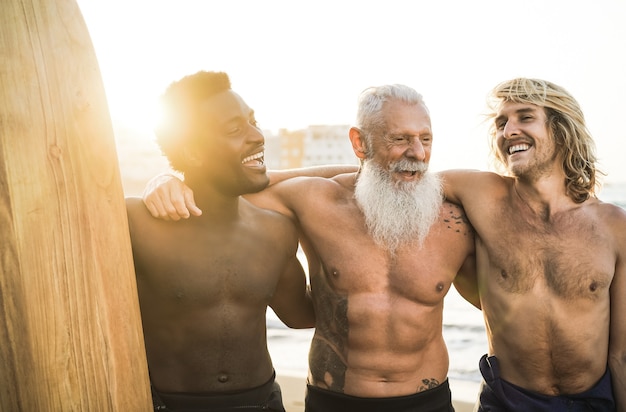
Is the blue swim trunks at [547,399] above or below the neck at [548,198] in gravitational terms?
below

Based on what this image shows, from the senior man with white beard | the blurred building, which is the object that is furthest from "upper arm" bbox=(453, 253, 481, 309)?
the blurred building

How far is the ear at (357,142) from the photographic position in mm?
3594

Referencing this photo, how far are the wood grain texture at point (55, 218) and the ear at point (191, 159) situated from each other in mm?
832

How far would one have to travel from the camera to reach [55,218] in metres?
2.00

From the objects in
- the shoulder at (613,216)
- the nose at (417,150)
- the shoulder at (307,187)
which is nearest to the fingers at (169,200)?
the shoulder at (307,187)

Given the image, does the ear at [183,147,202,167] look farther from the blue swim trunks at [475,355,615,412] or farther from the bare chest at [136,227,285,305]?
the blue swim trunks at [475,355,615,412]

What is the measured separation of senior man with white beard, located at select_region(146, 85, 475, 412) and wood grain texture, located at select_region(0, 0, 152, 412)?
1438 mm

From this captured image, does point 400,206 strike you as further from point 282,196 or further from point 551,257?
point 551,257

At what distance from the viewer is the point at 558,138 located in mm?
3254

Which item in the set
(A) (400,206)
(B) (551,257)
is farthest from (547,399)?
(A) (400,206)

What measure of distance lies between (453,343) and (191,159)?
30.5ft

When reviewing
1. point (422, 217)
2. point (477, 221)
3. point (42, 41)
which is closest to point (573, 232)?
point (477, 221)

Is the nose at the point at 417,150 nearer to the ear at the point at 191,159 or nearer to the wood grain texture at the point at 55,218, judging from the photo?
the ear at the point at 191,159

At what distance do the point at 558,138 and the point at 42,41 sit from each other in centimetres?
264
